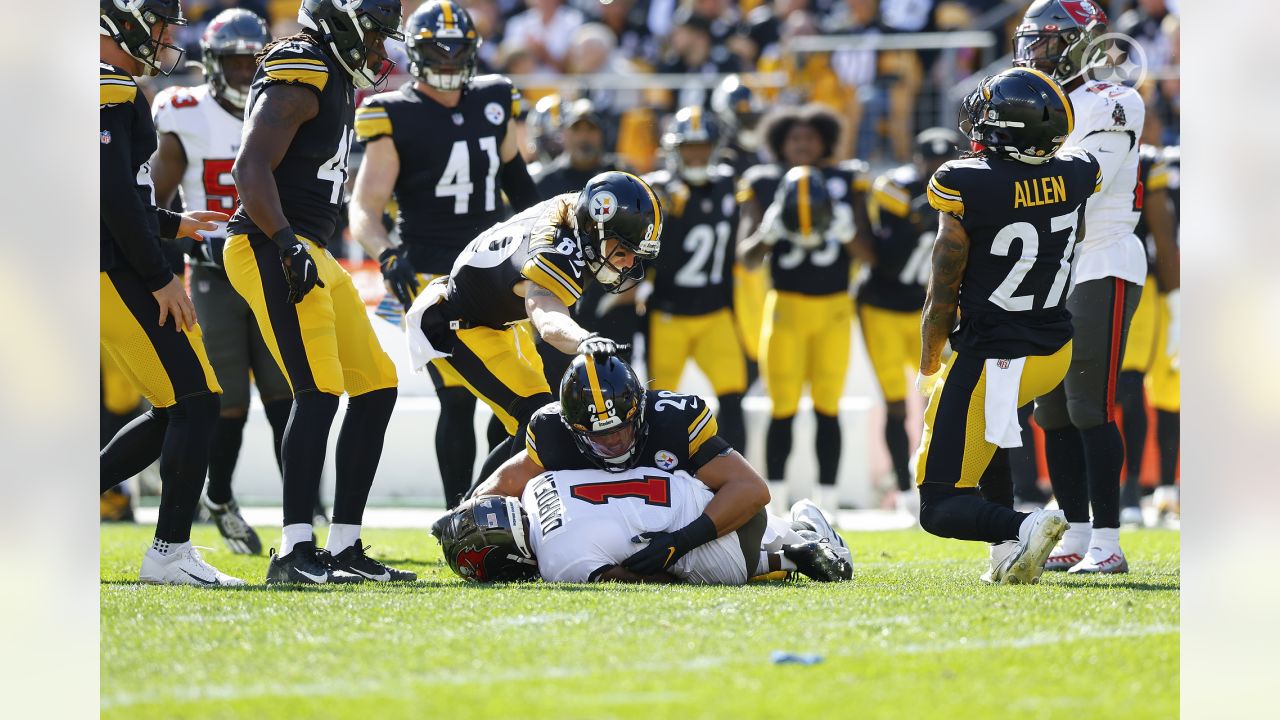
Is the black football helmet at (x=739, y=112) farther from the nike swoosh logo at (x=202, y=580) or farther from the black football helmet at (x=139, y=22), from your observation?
the nike swoosh logo at (x=202, y=580)

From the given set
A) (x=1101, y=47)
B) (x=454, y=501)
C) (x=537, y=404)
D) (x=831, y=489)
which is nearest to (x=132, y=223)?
(x=537, y=404)

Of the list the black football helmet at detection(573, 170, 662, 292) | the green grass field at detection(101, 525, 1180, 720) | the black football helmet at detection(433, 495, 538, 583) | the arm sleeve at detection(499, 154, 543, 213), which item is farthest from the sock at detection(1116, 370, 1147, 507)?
the black football helmet at detection(433, 495, 538, 583)

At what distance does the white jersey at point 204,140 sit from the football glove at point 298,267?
6.40 ft

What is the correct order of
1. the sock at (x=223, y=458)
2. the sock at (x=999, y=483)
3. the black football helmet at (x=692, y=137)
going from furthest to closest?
the black football helmet at (x=692, y=137), the sock at (x=223, y=458), the sock at (x=999, y=483)

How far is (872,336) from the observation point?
8484 millimetres

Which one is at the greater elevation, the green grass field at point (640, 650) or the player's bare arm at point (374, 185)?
the player's bare arm at point (374, 185)

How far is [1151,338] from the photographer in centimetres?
808

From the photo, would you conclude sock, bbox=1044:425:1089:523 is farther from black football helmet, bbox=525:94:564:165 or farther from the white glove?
black football helmet, bbox=525:94:564:165

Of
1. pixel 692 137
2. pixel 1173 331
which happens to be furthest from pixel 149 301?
pixel 1173 331

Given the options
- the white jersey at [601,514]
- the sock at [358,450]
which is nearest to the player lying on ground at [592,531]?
the white jersey at [601,514]

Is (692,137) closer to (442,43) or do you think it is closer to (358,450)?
(442,43)

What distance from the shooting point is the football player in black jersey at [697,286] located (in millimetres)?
8305

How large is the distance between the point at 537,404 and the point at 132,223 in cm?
148
